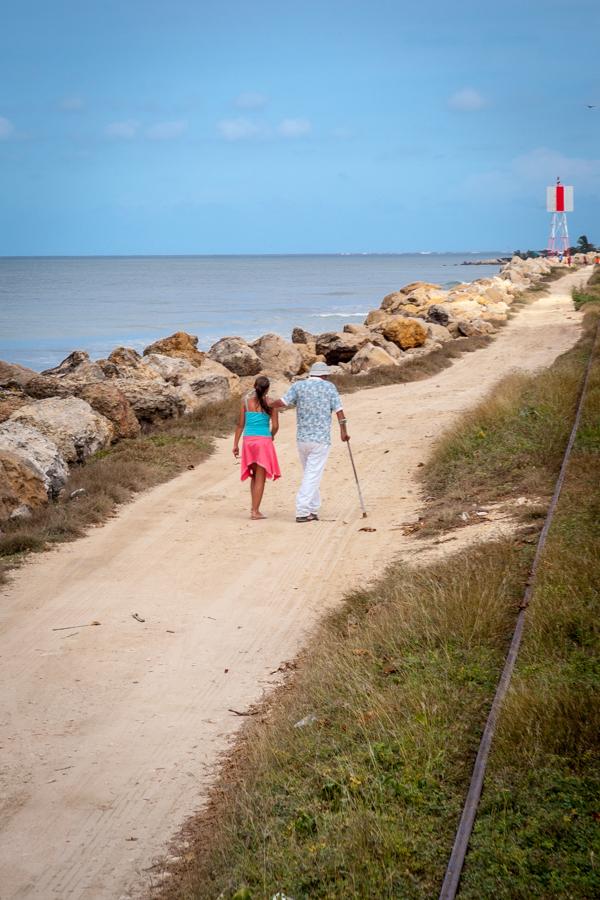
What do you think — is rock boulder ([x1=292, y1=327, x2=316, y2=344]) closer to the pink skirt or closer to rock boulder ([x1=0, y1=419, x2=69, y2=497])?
rock boulder ([x1=0, y1=419, x2=69, y2=497])

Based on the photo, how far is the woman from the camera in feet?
43.7

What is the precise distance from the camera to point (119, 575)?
11180mm

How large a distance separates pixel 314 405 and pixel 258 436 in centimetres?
84

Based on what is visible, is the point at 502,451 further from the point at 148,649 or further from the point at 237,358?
the point at 237,358

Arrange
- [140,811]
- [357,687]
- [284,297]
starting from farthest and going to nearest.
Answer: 1. [284,297]
2. [357,687]
3. [140,811]

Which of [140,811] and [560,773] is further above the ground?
[560,773]

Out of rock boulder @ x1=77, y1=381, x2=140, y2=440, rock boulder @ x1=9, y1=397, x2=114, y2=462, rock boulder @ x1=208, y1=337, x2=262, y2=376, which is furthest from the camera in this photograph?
rock boulder @ x1=208, y1=337, x2=262, y2=376

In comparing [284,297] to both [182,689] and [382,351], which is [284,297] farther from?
[182,689]

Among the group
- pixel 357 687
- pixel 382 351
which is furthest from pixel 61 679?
pixel 382 351

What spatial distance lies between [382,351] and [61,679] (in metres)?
22.5

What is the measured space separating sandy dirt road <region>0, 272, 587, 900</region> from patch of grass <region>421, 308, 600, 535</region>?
0.56 metres

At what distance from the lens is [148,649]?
352 inches

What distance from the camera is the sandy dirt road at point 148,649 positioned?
6020 mm

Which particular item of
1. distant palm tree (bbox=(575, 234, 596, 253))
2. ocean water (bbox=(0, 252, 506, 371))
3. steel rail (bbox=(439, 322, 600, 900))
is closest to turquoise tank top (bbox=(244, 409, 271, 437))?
steel rail (bbox=(439, 322, 600, 900))
